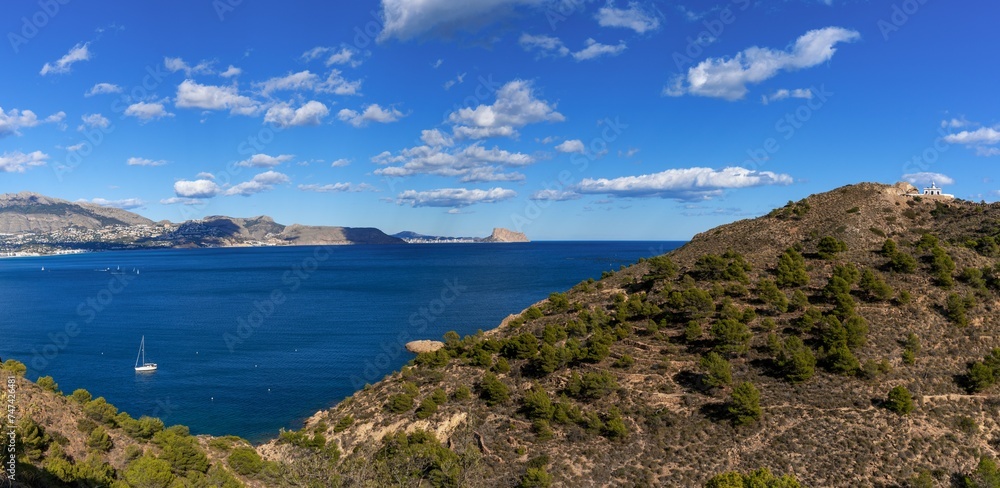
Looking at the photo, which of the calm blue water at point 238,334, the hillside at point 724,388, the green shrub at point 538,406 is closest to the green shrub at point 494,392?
the hillside at point 724,388

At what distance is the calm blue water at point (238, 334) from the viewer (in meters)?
59.8

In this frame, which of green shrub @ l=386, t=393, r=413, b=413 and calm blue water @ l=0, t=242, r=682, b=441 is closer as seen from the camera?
green shrub @ l=386, t=393, r=413, b=413

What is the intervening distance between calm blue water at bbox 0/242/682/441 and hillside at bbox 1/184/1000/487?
555 inches

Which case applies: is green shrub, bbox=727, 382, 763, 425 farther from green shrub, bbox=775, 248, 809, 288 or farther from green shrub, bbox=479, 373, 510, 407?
green shrub, bbox=775, 248, 809, 288

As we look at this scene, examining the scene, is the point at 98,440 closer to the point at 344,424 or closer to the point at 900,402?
the point at 344,424

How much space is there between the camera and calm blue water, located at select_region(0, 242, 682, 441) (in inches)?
2352

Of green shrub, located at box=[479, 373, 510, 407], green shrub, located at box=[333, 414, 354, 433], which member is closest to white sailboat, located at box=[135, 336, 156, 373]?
green shrub, located at box=[333, 414, 354, 433]

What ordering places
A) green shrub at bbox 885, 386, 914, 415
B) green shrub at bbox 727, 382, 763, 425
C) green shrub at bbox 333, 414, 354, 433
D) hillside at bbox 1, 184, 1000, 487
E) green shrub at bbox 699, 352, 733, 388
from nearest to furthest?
hillside at bbox 1, 184, 1000, 487, green shrub at bbox 885, 386, 914, 415, green shrub at bbox 727, 382, 763, 425, green shrub at bbox 699, 352, 733, 388, green shrub at bbox 333, 414, 354, 433

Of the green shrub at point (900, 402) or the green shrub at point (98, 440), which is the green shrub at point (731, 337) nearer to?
the green shrub at point (900, 402)

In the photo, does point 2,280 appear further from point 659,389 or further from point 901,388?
point 901,388

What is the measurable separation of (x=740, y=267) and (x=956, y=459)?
77.5ft

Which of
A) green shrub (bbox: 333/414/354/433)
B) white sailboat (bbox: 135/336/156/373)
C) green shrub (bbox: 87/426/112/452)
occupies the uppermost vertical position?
green shrub (bbox: 87/426/112/452)

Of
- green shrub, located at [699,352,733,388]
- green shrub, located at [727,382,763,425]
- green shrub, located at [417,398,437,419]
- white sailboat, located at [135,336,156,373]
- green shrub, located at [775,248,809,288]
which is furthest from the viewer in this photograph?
white sailboat, located at [135,336,156,373]

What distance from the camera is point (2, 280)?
616 ft
